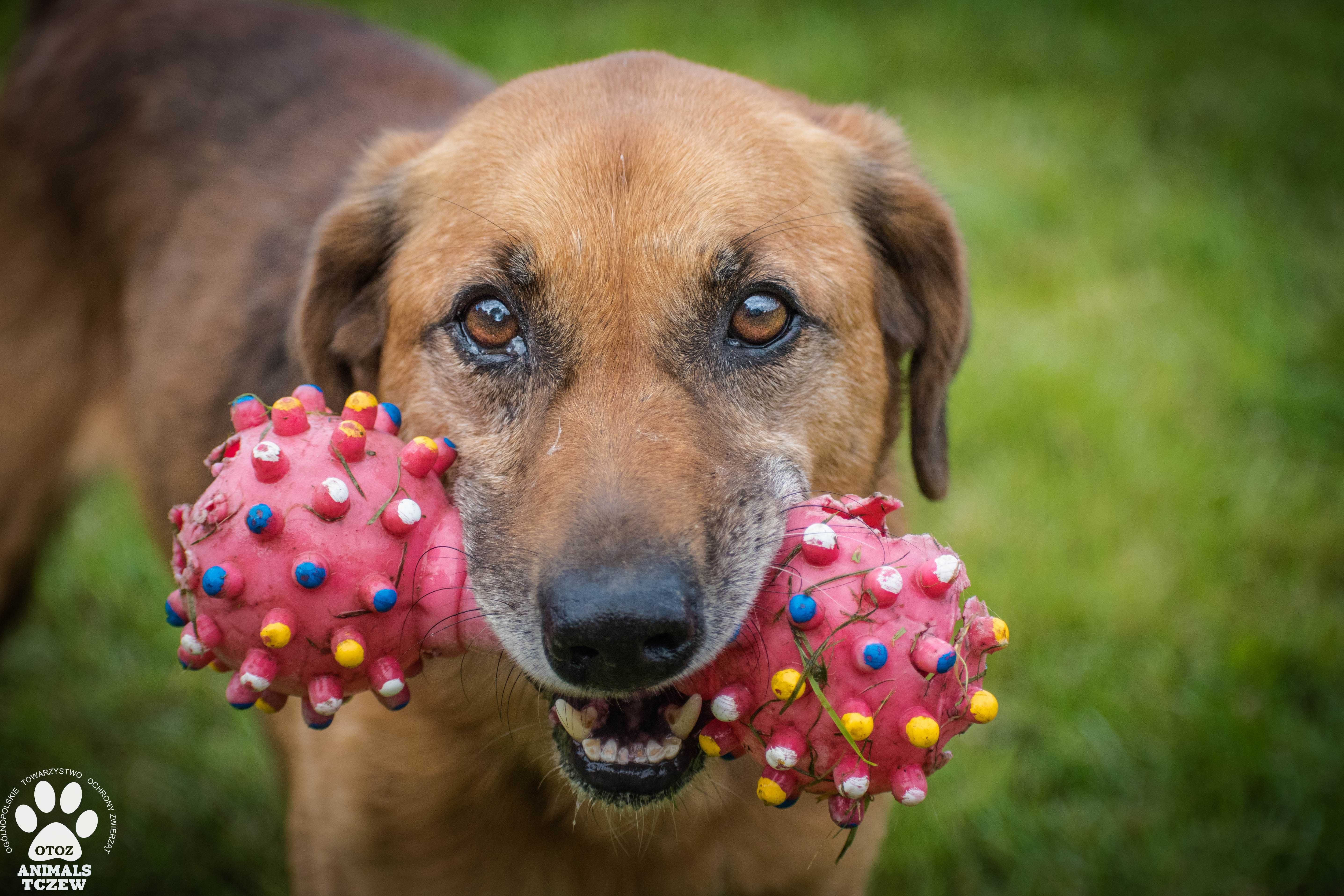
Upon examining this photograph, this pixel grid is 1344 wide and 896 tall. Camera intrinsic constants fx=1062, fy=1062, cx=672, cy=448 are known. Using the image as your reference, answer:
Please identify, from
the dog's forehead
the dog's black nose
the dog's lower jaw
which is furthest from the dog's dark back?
the dog's black nose

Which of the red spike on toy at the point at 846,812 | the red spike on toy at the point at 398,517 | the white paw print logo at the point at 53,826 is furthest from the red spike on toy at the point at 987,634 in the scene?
the white paw print logo at the point at 53,826

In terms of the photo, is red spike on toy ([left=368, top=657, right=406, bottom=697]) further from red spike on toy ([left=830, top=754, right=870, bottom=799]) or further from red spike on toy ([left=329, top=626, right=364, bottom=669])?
red spike on toy ([left=830, top=754, right=870, bottom=799])

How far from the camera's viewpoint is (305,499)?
191 centimetres

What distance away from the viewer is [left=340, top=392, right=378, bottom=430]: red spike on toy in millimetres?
2164

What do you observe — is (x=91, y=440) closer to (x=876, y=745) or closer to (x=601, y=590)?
(x=601, y=590)

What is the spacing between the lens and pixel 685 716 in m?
2.09

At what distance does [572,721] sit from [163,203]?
9.33 feet

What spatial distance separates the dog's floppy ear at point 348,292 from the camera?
298 cm

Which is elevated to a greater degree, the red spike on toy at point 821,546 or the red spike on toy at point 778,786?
the red spike on toy at point 821,546

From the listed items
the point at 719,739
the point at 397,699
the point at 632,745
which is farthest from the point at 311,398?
the point at 719,739

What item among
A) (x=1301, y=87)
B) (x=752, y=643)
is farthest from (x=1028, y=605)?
(x=1301, y=87)

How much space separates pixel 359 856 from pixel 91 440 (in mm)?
2276

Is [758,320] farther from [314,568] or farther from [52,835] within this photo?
[52,835]

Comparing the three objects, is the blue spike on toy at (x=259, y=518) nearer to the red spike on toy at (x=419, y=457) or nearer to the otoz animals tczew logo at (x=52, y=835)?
the red spike on toy at (x=419, y=457)
